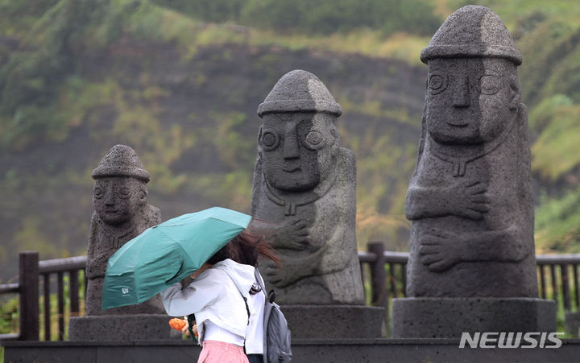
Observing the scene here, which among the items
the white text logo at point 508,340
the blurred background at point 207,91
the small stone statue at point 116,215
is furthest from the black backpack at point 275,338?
the blurred background at point 207,91

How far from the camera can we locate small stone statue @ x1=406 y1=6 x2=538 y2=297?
23.4 feet

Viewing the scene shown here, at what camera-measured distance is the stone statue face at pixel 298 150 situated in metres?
7.89

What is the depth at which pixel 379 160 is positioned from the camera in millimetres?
Result: 24344

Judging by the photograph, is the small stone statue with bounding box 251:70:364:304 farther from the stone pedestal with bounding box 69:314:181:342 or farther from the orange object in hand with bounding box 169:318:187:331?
the orange object in hand with bounding box 169:318:187:331

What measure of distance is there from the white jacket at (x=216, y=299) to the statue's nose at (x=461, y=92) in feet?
10.8

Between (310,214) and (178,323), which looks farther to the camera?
(310,214)

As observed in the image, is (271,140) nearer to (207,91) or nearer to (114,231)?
(114,231)

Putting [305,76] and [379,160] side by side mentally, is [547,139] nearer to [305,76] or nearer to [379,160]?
[379,160]

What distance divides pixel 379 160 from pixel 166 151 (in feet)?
17.3

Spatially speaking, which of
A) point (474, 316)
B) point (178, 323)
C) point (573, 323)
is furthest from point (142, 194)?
point (573, 323)

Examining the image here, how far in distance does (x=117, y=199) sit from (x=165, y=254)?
155 inches

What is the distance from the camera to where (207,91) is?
25750mm

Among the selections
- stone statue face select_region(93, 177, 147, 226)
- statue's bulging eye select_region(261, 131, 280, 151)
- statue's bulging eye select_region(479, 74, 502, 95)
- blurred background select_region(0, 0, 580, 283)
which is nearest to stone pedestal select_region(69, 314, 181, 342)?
stone statue face select_region(93, 177, 147, 226)

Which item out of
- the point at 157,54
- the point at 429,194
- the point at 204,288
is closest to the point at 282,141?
the point at 429,194
